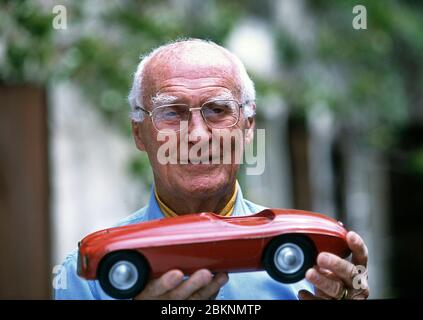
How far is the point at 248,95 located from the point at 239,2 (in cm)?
324

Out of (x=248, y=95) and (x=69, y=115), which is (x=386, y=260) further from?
(x=248, y=95)

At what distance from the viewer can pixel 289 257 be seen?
1046 mm

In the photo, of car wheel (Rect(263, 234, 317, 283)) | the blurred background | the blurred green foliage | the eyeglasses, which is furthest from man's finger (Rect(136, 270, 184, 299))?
the blurred green foliage

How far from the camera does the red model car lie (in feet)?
3.37

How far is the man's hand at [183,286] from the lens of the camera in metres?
1.01

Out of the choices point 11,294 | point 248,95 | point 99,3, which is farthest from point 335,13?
point 248,95

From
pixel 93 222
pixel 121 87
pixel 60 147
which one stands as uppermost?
pixel 121 87

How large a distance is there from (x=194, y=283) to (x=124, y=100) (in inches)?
84.5

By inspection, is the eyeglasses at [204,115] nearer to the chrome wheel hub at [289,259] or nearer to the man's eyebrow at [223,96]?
the man's eyebrow at [223,96]

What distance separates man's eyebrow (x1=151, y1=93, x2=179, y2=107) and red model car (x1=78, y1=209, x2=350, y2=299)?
0.63 ft

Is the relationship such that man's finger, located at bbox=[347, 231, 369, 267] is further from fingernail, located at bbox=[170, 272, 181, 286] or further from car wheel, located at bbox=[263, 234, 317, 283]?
fingernail, located at bbox=[170, 272, 181, 286]

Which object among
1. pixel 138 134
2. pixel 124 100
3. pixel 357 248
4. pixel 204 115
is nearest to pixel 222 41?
pixel 124 100

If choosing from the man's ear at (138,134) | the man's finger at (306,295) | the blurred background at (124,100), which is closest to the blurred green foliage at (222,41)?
the blurred background at (124,100)

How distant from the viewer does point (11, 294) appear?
310cm
